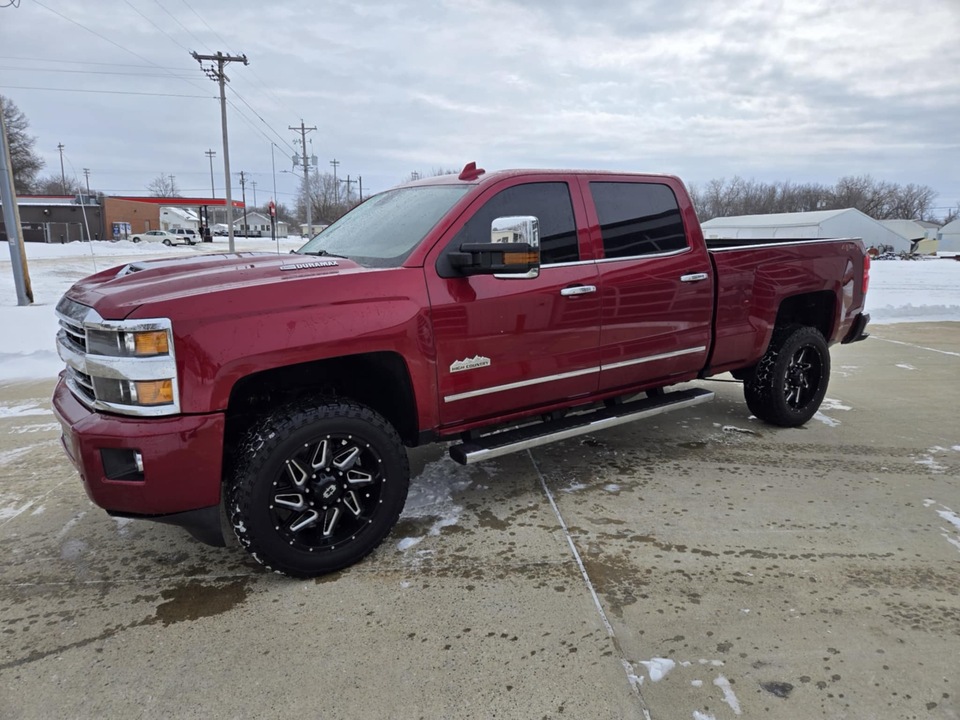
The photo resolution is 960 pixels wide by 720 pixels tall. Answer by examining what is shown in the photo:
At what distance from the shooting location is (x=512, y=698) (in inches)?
88.2

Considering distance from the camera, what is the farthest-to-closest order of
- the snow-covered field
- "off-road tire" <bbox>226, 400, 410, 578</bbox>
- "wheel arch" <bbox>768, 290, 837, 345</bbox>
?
the snow-covered field
"wheel arch" <bbox>768, 290, 837, 345</bbox>
"off-road tire" <bbox>226, 400, 410, 578</bbox>

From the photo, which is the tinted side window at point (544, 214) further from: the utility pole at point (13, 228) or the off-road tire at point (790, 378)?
the utility pole at point (13, 228)

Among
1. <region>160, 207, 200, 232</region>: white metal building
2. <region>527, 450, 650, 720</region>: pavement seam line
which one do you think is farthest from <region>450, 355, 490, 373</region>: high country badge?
<region>160, 207, 200, 232</region>: white metal building

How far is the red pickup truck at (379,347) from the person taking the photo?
2592 millimetres

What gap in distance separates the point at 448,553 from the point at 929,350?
8480mm

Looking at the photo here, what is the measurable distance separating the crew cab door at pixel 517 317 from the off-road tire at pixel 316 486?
451 mm

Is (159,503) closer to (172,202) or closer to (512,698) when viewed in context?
(512,698)

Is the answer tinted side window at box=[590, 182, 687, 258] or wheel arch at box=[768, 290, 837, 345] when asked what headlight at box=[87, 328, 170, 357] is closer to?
tinted side window at box=[590, 182, 687, 258]

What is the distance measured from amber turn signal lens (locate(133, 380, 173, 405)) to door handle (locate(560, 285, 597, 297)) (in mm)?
2064

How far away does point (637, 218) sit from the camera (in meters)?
4.12

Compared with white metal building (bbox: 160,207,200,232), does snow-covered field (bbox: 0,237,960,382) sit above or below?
below

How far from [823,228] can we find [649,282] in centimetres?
7754

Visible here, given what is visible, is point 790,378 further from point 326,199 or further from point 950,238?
point 950,238

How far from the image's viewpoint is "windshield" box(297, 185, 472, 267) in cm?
339
